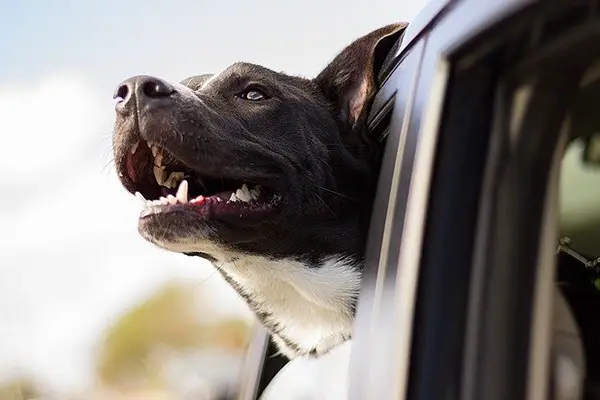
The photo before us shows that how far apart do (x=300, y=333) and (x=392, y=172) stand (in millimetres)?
1292

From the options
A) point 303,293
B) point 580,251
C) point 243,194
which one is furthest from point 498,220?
point 303,293

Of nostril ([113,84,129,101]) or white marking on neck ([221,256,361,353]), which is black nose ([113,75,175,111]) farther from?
white marking on neck ([221,256,361,353])

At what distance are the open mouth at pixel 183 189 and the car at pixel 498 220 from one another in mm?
1194

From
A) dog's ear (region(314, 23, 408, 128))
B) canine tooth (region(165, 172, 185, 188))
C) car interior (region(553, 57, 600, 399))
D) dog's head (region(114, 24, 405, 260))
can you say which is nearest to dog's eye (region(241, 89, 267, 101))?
dog's head (region(114, 24, 405, 260))

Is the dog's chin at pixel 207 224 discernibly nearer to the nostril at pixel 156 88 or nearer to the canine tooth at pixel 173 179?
the canine tooth at pixel 173 179

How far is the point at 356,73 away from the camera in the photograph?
9.39 feet

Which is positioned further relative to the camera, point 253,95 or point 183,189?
point 253,95

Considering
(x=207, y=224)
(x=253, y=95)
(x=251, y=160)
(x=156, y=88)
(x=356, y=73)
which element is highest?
(x=356, y=73)

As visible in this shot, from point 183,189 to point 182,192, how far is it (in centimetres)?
2

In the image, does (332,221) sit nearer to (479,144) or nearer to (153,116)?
(153,116)

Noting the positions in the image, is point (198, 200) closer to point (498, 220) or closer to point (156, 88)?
point (156, 88)

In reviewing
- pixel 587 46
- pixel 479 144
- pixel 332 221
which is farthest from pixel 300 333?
pixel 587 46

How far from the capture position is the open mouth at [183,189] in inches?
104

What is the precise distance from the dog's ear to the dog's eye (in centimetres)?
23
